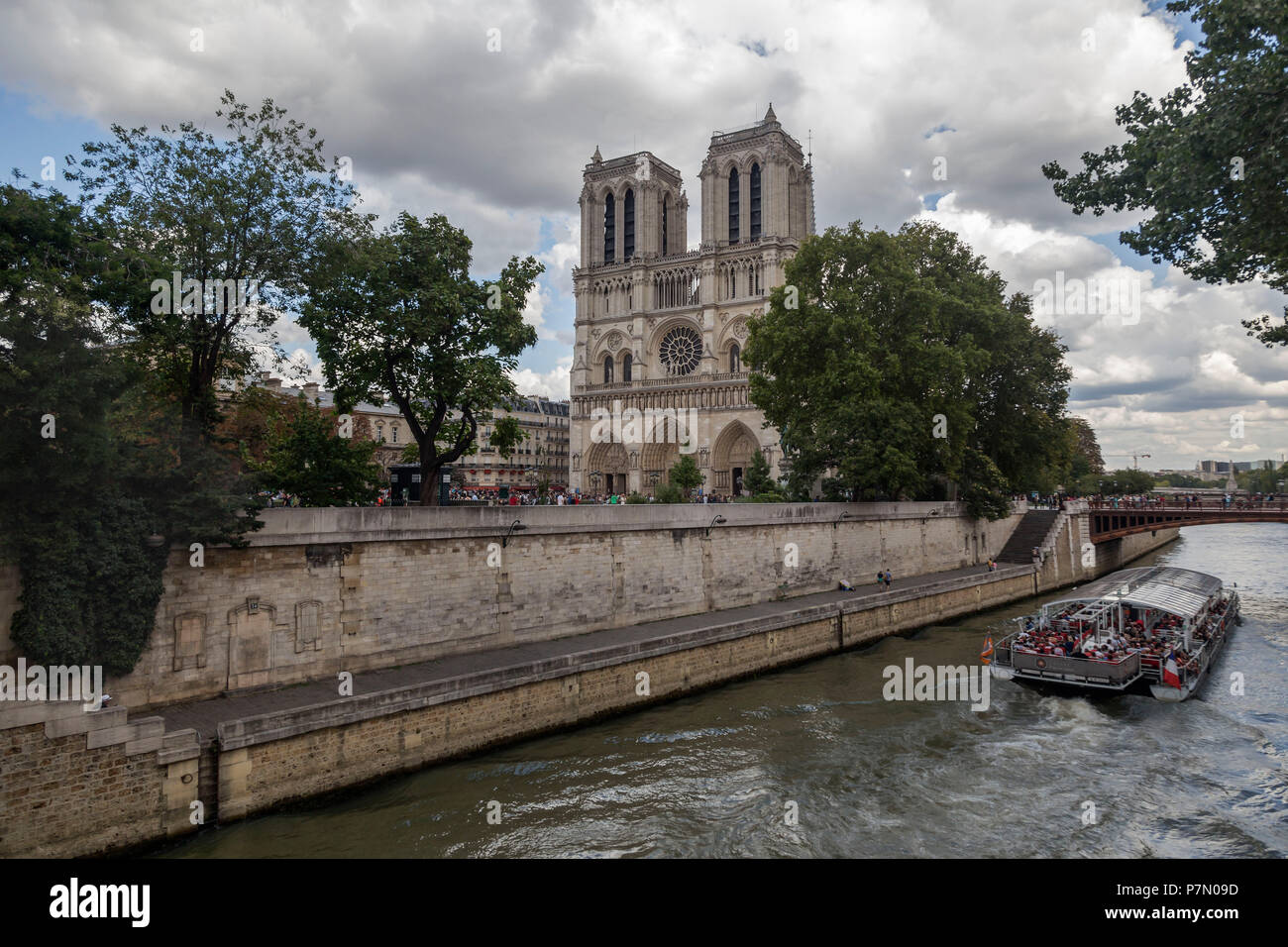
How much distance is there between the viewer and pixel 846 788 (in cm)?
1310

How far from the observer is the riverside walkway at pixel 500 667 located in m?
12.5

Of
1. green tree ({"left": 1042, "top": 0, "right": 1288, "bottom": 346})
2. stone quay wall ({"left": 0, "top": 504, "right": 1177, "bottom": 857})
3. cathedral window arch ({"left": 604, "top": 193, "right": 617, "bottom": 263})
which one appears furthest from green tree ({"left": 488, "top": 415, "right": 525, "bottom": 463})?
cathedral window arch ({"left": 604, "top": 193, "right": 617, "bottom": 263})

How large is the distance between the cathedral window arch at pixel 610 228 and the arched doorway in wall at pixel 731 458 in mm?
21585

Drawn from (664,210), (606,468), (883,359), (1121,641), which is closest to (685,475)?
(606,468)

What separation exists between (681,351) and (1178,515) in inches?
1549

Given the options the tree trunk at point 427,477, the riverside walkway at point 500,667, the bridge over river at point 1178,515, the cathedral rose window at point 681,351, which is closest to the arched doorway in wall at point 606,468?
the cathedral rose window at point 681,351

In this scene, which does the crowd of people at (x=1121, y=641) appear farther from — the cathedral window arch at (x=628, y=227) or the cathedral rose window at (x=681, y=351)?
the cathedral window arch at (x=628, y=227)

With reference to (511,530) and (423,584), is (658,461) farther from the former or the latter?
(423,584)

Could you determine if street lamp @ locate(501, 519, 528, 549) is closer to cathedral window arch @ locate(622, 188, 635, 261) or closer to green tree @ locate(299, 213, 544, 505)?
green tree @ locate(299, 213, 544, 505)

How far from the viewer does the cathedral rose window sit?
6575 cm

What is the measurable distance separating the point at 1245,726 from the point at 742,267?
52.1 metres

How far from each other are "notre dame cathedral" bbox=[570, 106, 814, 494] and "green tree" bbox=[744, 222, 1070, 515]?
23220 mm
